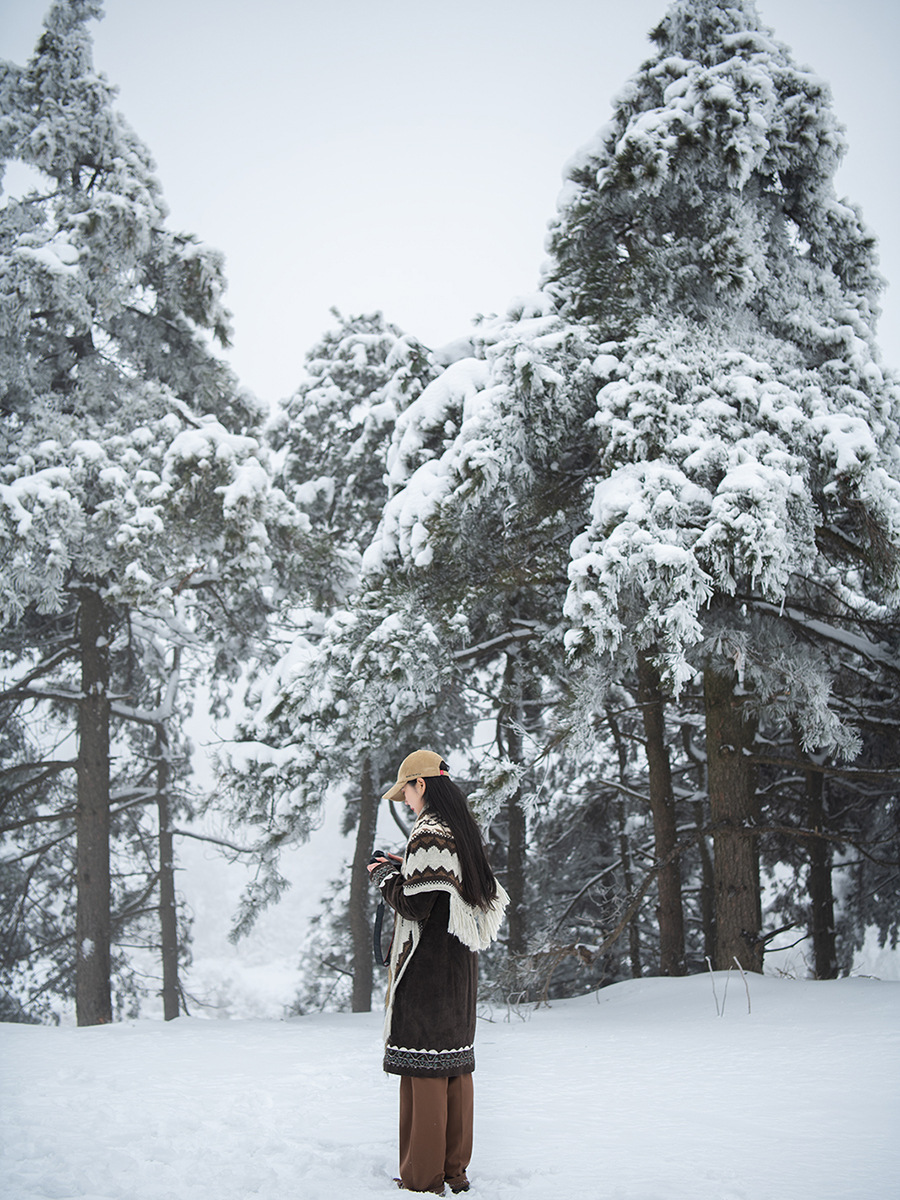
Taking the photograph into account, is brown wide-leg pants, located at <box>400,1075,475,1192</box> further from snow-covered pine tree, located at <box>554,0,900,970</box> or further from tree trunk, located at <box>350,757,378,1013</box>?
tree trunk, located at <box>350,757,378,1013</box>

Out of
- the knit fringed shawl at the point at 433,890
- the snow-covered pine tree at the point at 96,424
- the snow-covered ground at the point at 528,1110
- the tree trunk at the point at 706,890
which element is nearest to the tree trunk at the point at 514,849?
the tree trunk at the point at 706,890

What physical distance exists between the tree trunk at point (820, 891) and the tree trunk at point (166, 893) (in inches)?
368

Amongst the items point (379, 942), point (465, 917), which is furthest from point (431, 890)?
point (379, 942)

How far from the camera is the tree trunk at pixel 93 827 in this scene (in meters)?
9.22

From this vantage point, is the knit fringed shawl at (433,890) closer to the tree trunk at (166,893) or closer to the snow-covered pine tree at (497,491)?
the snow-covered pine tree at (497,491)

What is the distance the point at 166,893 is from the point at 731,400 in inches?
467

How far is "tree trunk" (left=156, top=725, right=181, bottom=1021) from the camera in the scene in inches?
523

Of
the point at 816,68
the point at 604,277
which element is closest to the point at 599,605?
the point at 604,277

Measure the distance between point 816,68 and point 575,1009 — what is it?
30.1 ft

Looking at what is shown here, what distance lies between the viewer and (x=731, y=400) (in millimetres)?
6785

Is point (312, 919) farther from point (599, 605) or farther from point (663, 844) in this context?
point (599, 605)

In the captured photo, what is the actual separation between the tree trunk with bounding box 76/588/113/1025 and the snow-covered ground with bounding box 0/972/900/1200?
9.05 feet

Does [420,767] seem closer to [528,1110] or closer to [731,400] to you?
[528,1110]

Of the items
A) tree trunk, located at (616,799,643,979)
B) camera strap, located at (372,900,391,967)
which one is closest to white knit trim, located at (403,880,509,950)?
camera strap, located at (372,900,391,967)
